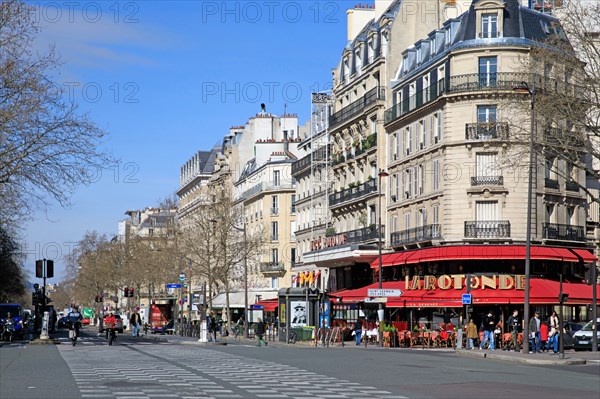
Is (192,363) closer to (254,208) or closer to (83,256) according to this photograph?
(254,208)

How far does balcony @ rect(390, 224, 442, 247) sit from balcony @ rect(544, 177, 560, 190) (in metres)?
6.16

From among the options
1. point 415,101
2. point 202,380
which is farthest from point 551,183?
point 202,380

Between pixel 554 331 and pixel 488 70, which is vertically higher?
pixel 488 70

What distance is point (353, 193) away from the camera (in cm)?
7619

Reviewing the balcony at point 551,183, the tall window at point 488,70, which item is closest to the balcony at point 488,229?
the balcony at point 551,183

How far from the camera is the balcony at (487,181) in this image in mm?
58875

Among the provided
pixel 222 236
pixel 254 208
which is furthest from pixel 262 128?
pixel 222 236

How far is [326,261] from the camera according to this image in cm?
7688

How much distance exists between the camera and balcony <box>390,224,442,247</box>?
61.1m

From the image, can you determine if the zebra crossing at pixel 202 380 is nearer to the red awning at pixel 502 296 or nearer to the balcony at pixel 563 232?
the red awning at pixel 502 296

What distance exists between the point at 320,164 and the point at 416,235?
79.7 ft

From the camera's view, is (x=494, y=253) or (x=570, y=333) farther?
(x=494, y=253)

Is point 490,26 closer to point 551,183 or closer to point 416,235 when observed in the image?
point 551,183

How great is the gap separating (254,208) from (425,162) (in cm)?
Answer: 4872
